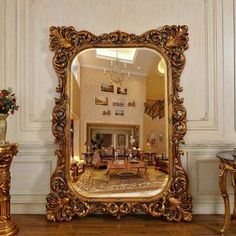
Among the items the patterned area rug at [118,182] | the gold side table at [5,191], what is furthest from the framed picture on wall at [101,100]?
the gold side table at [5,191]

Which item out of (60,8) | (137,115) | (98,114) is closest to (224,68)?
(137,115)

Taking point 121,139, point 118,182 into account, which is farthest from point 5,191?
point 121,139

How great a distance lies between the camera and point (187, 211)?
313cm

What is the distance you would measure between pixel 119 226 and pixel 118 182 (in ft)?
1.69

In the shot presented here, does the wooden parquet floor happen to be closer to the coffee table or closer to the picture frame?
the coffee table

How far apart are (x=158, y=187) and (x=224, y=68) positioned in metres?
1.69

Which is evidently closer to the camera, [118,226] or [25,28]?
[118,226]

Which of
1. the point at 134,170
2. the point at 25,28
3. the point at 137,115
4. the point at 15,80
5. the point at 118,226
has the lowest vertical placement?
the point at 118,226

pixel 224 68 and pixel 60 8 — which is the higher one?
pixel 60 8

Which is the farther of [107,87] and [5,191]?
[107,87]

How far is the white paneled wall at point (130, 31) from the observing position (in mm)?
3357

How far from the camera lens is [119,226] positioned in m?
2.97

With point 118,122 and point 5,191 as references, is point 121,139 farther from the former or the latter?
point 5,191

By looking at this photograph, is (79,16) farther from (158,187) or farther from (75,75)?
(158,187)
